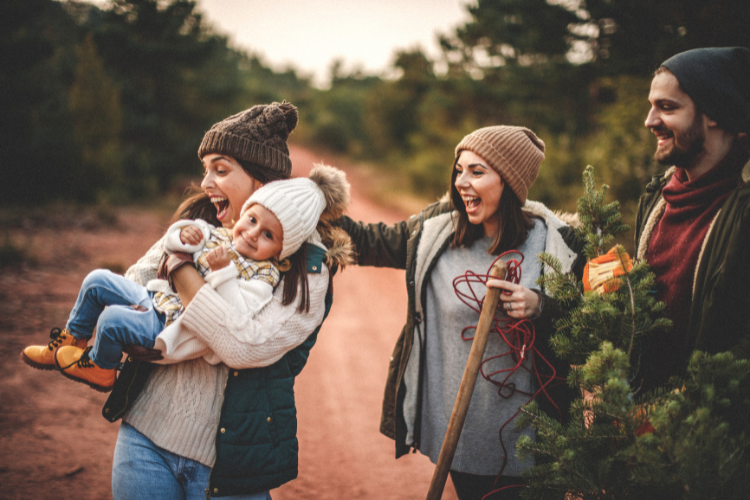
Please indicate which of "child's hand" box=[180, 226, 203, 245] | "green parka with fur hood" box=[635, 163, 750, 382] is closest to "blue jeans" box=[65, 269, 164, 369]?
"child's hand" box=[180, 226, 203, 245]

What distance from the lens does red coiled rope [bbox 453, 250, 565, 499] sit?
7.22 ft

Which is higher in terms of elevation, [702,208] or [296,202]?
[702,208]

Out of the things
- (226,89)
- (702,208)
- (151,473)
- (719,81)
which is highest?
(226,89)

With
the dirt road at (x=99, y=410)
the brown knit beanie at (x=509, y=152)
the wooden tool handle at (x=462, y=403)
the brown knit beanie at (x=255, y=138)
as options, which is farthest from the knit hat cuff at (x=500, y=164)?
the dirt road at (x=99, y=410)

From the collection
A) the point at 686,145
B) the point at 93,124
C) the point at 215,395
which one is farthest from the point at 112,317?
the point at 93,124

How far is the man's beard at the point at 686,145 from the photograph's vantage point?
1878 millimetres

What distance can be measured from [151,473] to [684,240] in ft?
7.87

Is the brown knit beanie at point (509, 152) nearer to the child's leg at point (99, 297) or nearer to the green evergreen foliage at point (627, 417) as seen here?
the green evergreen foliage at point (627, 417)

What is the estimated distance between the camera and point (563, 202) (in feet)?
35.2

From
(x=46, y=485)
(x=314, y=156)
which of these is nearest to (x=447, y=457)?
(x=46, y=485)

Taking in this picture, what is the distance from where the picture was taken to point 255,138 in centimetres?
207

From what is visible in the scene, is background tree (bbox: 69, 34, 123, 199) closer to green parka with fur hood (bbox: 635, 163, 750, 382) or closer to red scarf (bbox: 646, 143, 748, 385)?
red scarf (bbox: 646, 143, 748, 385)

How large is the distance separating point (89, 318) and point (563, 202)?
10.6 meters

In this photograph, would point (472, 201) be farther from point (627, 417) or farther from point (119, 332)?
point (119, 332)
